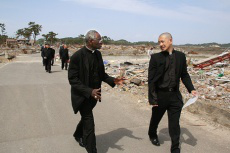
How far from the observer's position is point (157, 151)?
4.31 m

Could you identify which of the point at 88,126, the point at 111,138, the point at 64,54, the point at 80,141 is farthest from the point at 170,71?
the point at 64,54

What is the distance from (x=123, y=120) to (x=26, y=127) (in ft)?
7.24

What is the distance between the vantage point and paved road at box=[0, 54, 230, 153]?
4.41m

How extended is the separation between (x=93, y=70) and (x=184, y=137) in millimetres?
2432

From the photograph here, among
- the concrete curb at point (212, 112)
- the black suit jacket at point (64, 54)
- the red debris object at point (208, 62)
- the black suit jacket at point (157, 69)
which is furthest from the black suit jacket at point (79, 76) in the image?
the red debris object at point (208, 62)

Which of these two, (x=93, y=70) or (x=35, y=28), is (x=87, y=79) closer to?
(x=93, y=70)

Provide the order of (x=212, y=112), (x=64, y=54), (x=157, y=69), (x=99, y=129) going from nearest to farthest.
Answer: (x=157, y=69), (x=99, y=129), (x=212, y=112), (x=64, y=54)

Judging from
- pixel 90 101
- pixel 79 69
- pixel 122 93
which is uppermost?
pixel 79 69

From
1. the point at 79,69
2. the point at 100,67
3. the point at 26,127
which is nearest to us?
the point at 79,69

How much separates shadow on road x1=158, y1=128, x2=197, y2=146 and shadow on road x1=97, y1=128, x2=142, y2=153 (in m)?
0.54

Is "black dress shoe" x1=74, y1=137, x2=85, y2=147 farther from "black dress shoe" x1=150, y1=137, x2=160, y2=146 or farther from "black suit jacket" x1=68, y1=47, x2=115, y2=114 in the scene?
"black dress shoe" x1=150, y1=137, x2=160, y2=146

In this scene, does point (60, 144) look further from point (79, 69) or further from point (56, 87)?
point (56, 87)

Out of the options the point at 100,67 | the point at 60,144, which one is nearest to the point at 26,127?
the point at 60,144

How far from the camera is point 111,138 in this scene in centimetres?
486
